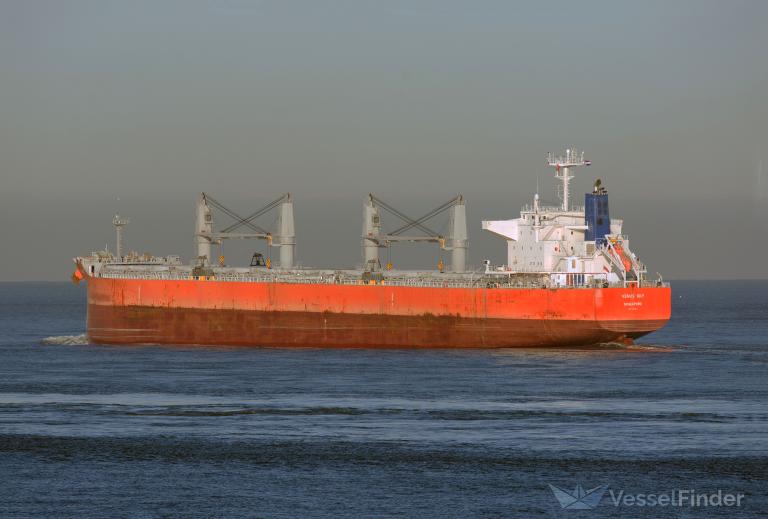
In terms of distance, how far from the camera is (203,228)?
70938mm

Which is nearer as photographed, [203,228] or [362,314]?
[362,314]

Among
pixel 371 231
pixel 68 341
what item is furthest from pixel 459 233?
pixel 68 341

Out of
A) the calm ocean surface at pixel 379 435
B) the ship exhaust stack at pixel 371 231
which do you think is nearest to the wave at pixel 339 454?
the calm ocean surface at pixel 379 435

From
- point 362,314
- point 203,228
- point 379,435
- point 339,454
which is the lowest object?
point 339,454

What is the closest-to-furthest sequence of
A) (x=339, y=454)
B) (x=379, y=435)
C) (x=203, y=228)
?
Answer: (x=339, y=454)
(x=379, y=435)
(x=203, y=228)

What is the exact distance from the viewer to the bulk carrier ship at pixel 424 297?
53812 millimetres

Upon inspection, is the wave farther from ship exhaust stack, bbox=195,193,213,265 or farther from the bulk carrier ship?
ship exhaust stack, bbox=195,193,213,265

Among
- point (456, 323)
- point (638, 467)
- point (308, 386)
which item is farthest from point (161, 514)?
point (456, 323)

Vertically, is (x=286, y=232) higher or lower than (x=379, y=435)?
higher

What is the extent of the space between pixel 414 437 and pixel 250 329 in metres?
27.5

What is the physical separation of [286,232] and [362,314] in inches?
476

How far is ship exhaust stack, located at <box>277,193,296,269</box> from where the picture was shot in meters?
68.1

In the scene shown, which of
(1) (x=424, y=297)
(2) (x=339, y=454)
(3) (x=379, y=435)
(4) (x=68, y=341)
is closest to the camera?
(2) (x=339, y=454)

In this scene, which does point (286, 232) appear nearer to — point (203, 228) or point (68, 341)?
point (203, 228)
